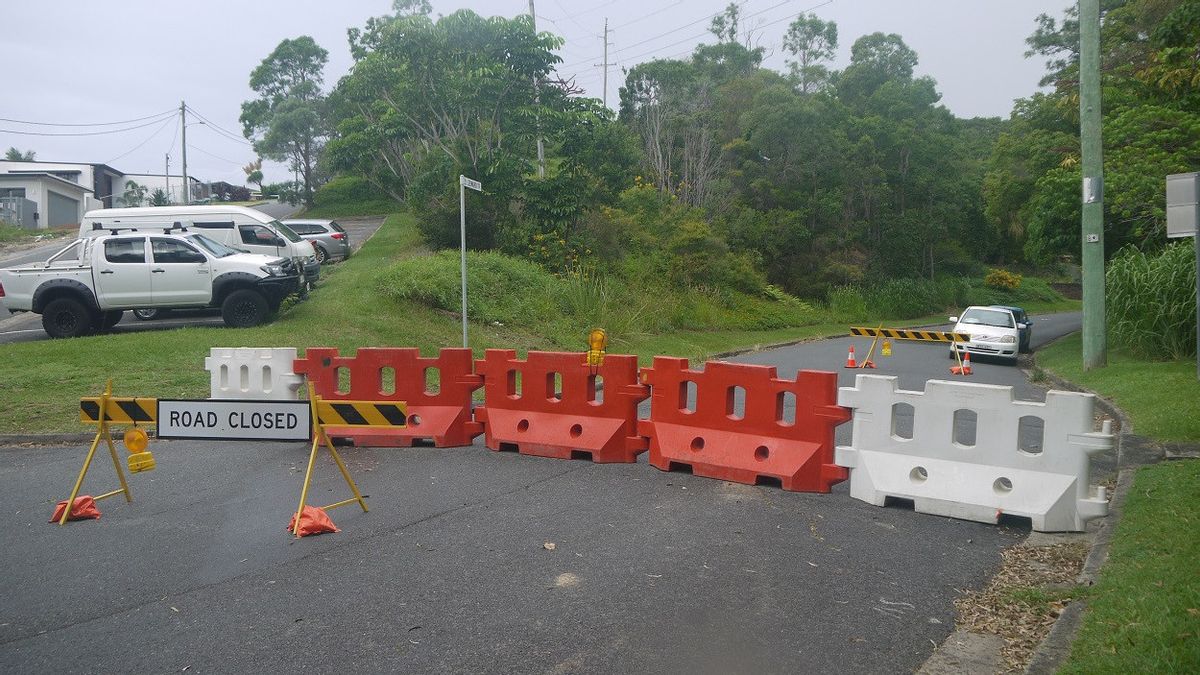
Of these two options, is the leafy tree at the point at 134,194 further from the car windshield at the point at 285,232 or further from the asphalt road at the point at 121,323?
the asphalt road at the point at 121,323

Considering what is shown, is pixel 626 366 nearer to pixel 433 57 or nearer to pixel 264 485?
pixel 264 485

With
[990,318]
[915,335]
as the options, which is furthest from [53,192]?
[915,335]

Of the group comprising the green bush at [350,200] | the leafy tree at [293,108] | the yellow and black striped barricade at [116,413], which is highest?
the leafy tree at [293,108]

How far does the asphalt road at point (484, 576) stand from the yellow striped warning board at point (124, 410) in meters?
0.76

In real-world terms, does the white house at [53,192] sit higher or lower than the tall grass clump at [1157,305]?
higher

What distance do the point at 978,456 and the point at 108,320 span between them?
701 inches

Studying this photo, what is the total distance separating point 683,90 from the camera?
49719 mm

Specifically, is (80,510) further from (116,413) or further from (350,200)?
(350,200)

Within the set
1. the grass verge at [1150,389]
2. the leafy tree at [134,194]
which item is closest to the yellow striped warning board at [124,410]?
the grass verge at [1150,389]

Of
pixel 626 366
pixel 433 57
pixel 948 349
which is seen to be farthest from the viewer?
pixel 948 349

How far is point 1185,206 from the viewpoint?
43.2ft

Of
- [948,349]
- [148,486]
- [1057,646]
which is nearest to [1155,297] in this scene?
[948,349]

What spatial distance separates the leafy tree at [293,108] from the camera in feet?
190

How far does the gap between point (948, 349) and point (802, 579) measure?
2666cm
